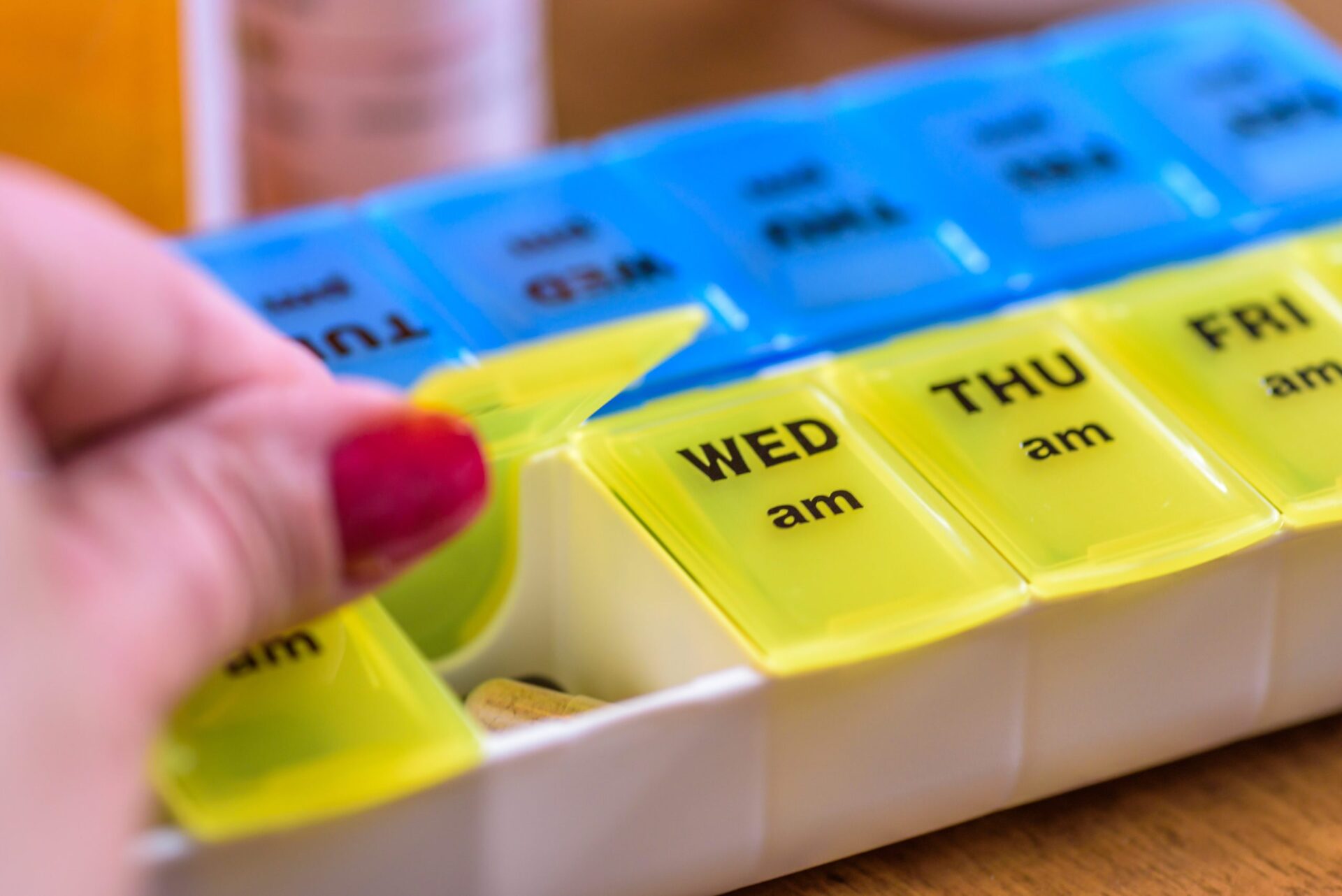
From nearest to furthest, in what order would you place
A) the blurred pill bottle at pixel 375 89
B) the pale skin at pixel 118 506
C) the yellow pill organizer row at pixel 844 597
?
the pale skin at pixel 118 506 → the yellow pill organizer row at pixel 844 597 → the blurred pill bottle at pixel 375 89

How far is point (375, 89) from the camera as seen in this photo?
63cm

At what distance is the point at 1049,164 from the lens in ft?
1.87

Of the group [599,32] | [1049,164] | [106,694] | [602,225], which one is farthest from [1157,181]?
[106,694]

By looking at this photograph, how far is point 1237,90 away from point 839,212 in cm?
16

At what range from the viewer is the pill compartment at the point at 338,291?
49 centimetres

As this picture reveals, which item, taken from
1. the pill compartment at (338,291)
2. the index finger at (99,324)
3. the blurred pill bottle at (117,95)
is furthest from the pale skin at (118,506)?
the blurred pill bottle at (117,95)

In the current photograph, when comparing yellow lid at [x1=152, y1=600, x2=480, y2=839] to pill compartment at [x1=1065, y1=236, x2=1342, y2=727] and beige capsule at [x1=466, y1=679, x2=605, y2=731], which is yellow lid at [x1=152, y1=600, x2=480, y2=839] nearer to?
beige capsule at [x1=466, y1=679, x2=605, y2=731]

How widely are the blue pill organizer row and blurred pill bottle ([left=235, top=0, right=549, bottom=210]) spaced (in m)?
0.07

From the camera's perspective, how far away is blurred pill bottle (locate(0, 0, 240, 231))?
1.83 ft

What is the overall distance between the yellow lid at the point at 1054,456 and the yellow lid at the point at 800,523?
0.4 inches

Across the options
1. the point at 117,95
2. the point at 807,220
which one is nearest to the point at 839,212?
the point at 807,220

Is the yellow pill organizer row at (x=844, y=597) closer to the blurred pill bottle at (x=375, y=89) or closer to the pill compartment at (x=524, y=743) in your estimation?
the pill compartment at (x=524, y=743)

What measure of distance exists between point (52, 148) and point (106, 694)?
0.35 meters

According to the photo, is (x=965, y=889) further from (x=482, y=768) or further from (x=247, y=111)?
(x=247, y=111)
